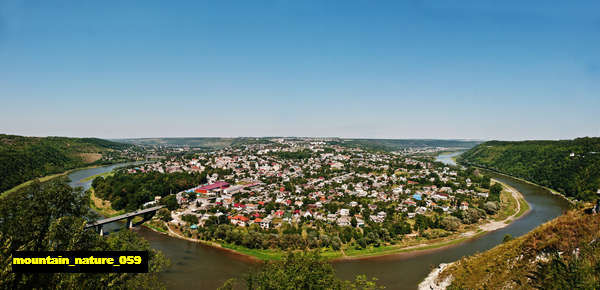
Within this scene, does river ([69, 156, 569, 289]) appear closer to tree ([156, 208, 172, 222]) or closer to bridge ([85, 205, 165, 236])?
tree ([156, 208, 172, 222])

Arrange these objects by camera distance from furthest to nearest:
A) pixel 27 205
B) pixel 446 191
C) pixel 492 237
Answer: pixel 446 191
pixel 492 237
pixel 27 205

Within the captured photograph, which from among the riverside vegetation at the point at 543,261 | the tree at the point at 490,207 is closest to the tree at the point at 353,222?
the riverside vegetation at the point at 543,261

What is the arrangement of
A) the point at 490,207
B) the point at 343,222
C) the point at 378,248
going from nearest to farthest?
the point at 378,248 → the point at 343,222 → the point at 490,207

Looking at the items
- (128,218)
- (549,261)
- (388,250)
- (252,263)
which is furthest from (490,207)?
(128,218)

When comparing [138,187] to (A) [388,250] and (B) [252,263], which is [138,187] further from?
(A) [388,250]

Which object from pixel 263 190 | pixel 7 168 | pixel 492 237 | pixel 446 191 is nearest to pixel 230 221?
pixel 263 190

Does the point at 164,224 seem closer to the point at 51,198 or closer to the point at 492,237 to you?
the point at 51,198

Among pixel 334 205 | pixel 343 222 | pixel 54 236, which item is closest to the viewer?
pixel 54 236

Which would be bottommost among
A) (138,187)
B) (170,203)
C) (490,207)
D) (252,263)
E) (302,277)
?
(252,263)
